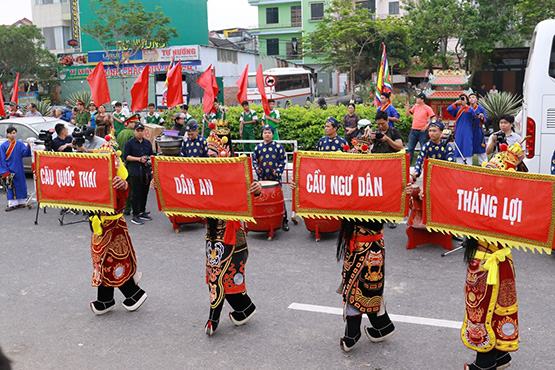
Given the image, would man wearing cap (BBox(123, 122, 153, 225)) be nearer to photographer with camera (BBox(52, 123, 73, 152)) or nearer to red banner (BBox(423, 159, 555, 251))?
photographer with camera (BBox(52, 123, 73, 152))

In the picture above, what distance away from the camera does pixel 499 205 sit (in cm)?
436

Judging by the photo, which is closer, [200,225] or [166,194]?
[166,194]

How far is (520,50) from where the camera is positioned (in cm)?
2795

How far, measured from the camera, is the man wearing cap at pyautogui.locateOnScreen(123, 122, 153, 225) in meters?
10.1

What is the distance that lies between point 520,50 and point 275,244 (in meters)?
23.1

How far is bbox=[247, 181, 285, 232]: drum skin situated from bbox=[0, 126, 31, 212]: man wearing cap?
203 inches

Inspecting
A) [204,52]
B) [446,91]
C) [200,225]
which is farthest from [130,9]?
[200,225]

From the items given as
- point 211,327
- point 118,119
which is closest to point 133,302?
point 211,327

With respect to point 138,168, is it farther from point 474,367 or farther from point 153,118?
point 474,367

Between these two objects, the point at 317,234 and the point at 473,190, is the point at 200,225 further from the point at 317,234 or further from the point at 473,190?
the point at 473,190

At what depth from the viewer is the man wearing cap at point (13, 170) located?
11.6m

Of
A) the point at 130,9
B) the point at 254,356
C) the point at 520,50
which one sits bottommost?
the point at 254,356

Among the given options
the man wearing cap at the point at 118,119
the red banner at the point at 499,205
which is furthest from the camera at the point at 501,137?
the man wearing cap at the point at 118,119

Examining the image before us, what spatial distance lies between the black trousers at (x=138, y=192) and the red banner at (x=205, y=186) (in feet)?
15.0
